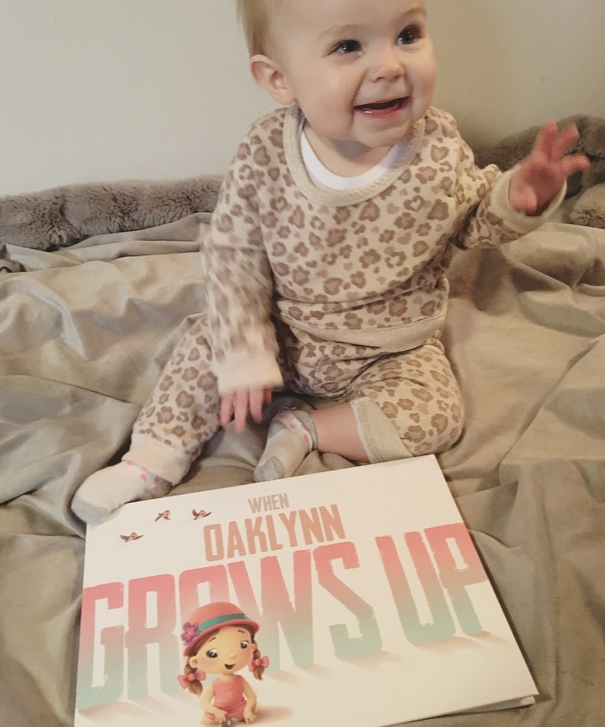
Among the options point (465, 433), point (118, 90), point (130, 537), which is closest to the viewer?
point (130, 537)

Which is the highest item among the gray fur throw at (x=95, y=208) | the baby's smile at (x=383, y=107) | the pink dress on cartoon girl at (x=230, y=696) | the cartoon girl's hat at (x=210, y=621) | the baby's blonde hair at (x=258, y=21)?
the baby's blonde hair at (x=258, y=21)

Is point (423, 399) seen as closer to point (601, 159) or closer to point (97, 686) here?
point (97, 686)

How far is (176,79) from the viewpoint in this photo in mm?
917

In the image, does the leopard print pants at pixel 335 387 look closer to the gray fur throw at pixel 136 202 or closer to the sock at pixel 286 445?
the sock at pixel 286 445

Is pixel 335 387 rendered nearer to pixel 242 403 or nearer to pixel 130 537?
pixel 242 403

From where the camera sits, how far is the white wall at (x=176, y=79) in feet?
2.81

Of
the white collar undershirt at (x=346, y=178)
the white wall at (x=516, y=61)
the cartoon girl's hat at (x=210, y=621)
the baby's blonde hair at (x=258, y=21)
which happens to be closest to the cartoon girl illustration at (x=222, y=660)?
the cartoon girl's hat at (x=210, y=621)

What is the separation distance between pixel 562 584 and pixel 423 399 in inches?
8.8

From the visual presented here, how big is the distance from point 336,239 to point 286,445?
0.22 meters

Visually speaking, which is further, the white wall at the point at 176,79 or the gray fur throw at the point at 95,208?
the gray fur throw at the point at 95,208

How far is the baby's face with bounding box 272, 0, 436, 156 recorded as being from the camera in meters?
0.54

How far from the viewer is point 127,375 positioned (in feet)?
2.73

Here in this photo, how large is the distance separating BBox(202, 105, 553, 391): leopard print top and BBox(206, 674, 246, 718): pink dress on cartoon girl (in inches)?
10.8

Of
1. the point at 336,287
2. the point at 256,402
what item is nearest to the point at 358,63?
the point at 336,287
